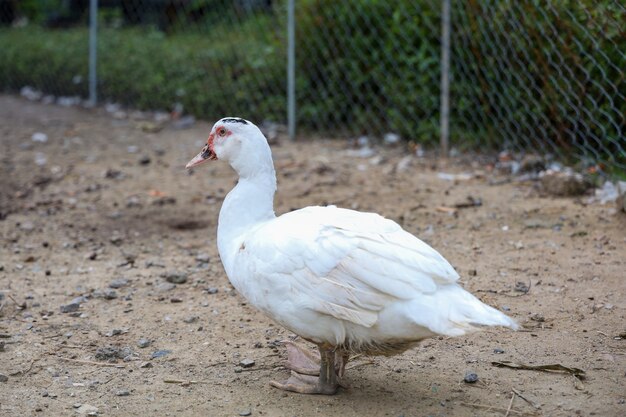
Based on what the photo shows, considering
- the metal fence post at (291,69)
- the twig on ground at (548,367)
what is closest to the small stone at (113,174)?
the metal fence post at (291,69)

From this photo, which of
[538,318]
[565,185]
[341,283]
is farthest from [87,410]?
[565,185]

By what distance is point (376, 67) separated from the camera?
7.06 m

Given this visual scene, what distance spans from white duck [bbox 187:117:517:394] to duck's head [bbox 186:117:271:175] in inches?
5.5

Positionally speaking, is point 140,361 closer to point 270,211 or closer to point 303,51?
point 270,211

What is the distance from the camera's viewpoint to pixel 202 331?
12.2ft

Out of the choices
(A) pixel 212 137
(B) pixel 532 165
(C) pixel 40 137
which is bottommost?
(C) pixel 40 137

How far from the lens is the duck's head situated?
3285 mm

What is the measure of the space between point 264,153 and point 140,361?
3.32ft

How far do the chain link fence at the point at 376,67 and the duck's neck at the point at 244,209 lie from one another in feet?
9.35

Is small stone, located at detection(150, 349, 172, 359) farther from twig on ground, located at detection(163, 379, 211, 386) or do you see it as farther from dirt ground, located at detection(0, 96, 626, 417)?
twig on ground, located at detection(163, 379, 211, 386)

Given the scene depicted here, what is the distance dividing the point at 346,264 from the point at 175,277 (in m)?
1.73

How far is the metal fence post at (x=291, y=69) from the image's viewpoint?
7.12 meters

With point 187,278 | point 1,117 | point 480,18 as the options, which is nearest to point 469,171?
point 480,18

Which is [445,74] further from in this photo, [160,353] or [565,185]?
[160,353]
